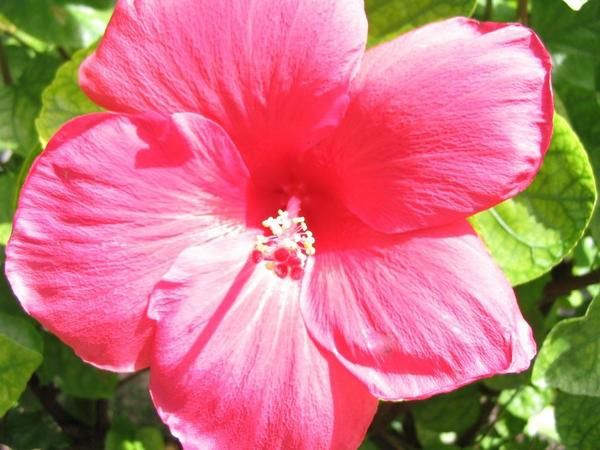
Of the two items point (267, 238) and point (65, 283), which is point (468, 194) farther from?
point (65, 283)

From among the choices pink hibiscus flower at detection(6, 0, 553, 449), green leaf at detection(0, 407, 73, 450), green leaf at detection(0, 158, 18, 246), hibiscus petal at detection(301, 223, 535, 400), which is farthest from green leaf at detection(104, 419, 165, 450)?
hibiscus petal at detection(301, 223, 535, 400)

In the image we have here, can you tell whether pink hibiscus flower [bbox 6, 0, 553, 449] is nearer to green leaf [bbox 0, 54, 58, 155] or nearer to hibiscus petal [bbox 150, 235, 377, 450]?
hibiscus petal [bbox 150, 235, 377, 450]

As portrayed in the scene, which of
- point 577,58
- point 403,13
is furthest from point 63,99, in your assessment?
point 577,58

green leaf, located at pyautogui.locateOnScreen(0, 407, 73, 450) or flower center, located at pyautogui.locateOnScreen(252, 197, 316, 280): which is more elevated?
flower center, located at pyautogui.locateOnScreen(252, 197, 316, 280)

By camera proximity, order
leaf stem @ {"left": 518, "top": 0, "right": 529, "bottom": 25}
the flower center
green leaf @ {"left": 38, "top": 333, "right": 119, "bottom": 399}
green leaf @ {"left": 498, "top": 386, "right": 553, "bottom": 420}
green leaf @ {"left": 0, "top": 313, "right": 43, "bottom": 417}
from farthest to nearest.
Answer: green leaf @ {"left": 498, "top": 386, "right": 553, "bottom": 420} → green leaf @ {"left": 38, "top": 333, "right": 119, "bottom": 399} → leaf stem @ {"left": 518, "top": 0, "right": 529, "bottom": 25} → green leaf @ {"left": 0, "top": 313, "right": 43, "bottom": 417} → the flower center

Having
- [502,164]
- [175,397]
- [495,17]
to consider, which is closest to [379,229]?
[502,164]

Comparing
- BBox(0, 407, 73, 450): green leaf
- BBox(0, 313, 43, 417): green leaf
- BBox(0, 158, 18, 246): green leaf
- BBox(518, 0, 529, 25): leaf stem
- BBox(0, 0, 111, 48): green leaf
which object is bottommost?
BBox(0, 407, 73, 450): green leaf

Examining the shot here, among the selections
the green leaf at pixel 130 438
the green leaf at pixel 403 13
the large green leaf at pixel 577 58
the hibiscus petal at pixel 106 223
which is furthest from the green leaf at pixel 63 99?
the large green leaf at pixel 577 58

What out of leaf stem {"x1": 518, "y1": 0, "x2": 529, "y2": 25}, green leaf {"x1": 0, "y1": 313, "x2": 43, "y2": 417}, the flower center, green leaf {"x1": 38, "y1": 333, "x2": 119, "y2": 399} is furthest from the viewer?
green leaf {"x1": 38, "y1": 333, "x2": 119, "y2": 399}

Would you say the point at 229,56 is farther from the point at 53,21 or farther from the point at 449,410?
the point at 449,410
